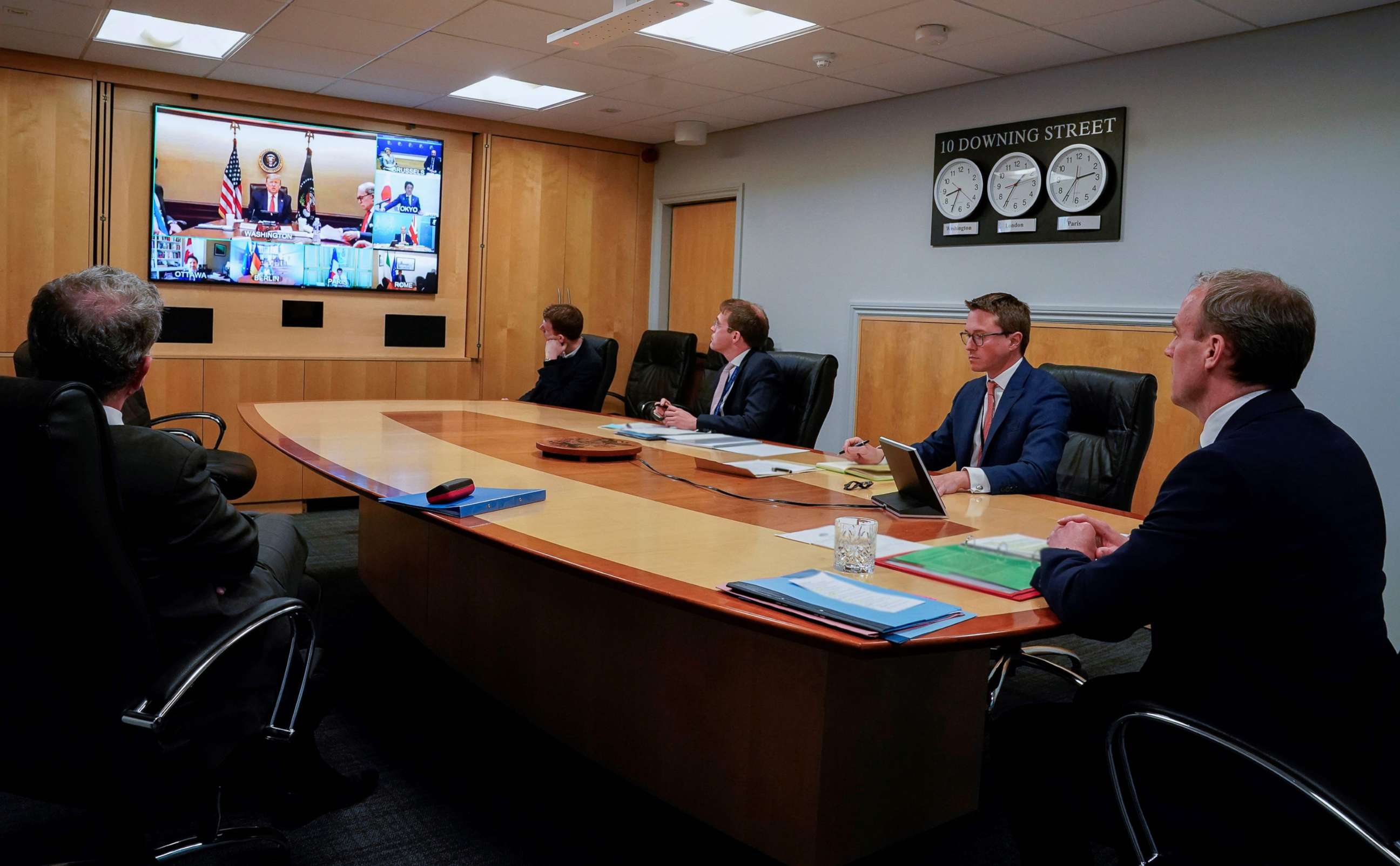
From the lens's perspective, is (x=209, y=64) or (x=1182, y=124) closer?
(x=1182, y=124)

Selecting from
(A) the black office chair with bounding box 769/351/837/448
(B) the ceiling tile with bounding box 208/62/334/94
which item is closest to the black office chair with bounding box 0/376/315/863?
(A) the black office chair with bounding box 769/351/837/448

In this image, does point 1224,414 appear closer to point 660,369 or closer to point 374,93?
point 660,369

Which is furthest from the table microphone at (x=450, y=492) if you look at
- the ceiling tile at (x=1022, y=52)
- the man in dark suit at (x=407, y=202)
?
the man in dark suit at (x=407, y=202)

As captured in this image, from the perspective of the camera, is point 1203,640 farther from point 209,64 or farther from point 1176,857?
point 209,64

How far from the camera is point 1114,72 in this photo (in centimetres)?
477

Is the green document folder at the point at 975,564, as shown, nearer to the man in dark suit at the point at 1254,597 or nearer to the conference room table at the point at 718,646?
the conference room table at the point at 718,646

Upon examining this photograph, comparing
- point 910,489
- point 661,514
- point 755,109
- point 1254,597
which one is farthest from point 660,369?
point 1254,597

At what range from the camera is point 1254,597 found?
1.49 meters

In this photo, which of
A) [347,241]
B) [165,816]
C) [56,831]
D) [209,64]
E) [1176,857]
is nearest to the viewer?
[1176,857]

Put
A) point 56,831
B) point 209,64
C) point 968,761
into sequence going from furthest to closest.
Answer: point 209,64 < point 968,761 < point 56,831

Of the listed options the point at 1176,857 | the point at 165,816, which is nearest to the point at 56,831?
the point at 165,816

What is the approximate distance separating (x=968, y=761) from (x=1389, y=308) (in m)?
2.85

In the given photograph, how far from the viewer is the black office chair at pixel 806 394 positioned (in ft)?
14.5

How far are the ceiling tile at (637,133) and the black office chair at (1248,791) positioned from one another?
6.07 meters
